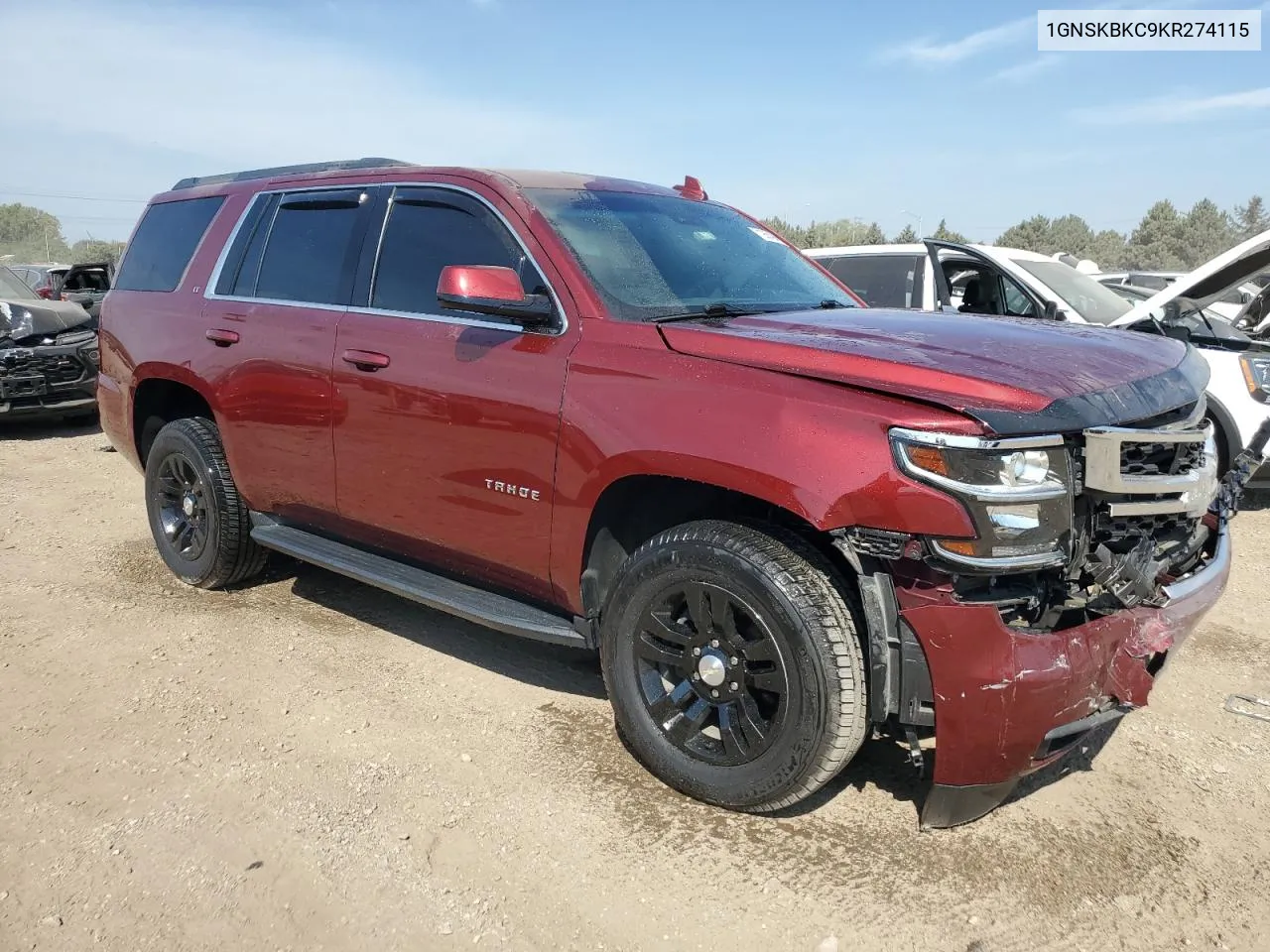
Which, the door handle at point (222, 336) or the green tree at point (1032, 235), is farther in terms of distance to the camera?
the green tree at point (1032, 235)

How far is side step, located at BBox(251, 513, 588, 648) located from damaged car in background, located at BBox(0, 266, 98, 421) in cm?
618

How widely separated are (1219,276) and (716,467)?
12.2 ft

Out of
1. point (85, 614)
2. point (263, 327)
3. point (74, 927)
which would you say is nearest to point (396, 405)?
point (263, 327)

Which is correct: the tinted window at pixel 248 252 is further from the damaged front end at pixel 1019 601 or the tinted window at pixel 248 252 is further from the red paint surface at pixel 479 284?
the damaged front end at pixel 1019 601

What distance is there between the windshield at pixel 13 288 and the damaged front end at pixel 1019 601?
1074 cm

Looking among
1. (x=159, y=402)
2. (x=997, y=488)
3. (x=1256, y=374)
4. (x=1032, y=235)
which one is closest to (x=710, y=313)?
(x=997, y=488)

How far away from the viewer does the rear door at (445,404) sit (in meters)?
3.22

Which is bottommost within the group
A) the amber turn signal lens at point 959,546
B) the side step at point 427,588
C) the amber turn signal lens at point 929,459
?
the side step at point 427,588

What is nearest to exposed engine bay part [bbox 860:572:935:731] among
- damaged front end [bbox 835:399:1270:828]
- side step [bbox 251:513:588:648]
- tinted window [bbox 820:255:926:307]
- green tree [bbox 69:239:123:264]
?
damaged front end [bbox 835:399:1270:828]

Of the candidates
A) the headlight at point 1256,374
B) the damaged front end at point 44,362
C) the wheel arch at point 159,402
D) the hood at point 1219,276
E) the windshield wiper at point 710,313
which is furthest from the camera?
the damaged front end at point 44,362

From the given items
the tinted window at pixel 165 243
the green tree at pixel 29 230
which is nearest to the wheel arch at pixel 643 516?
the tinted window at pixel 165 243

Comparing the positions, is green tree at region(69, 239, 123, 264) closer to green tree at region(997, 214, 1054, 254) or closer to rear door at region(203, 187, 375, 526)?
green tree at region(997, 214, 1054, 254)

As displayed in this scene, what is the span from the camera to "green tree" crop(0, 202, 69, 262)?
68812mm

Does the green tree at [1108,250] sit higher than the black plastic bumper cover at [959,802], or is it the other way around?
the green tree at [1108,250]
